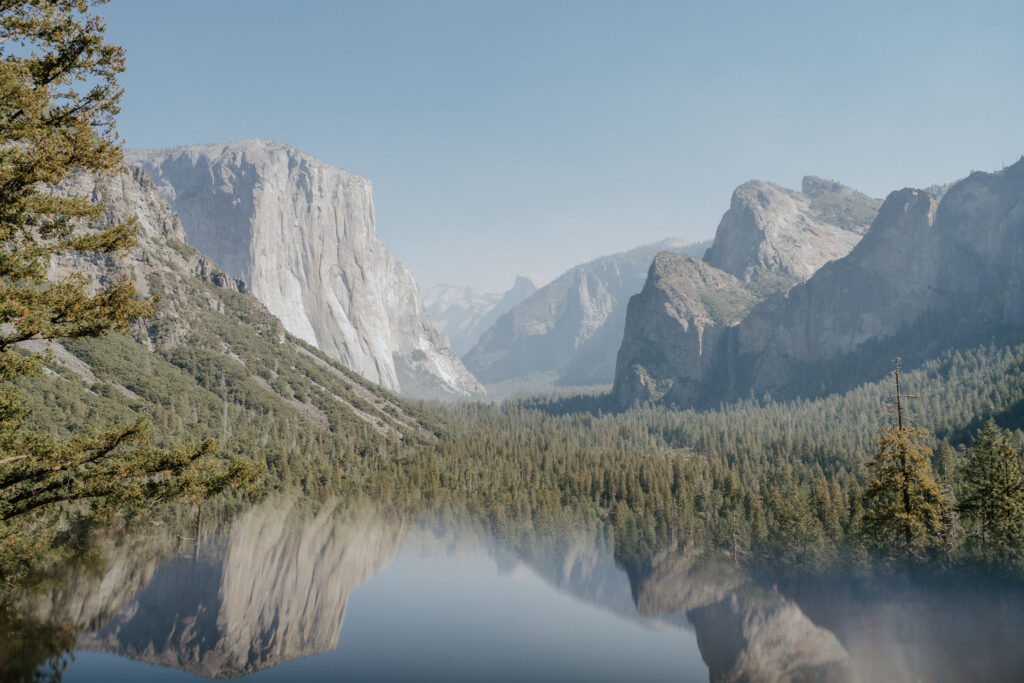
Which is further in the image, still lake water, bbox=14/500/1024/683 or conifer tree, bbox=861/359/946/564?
conifer tree, bbox=861/359/946/564

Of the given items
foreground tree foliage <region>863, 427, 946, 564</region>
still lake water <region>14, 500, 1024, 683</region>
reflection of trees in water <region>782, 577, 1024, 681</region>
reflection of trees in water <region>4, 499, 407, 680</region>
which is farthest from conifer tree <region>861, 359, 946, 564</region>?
reflection of trees in water <region>4, 499, 407, 680</region>

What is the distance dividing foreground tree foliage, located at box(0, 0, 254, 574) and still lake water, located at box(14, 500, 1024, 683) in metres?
14.6

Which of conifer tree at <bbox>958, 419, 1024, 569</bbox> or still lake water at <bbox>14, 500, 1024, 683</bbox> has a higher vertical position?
conifer tree at <bbox>958, 419, 1024, 569</bbox>

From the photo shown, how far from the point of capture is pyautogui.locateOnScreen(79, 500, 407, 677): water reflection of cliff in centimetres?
3331

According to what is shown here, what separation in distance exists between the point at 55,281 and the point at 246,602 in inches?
1450

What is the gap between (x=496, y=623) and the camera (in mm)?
44438

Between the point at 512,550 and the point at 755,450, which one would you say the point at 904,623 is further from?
the point at 755,450

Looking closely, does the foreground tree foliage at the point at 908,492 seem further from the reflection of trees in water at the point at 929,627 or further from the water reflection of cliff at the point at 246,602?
the water reflection of cliff at the point at 246,602

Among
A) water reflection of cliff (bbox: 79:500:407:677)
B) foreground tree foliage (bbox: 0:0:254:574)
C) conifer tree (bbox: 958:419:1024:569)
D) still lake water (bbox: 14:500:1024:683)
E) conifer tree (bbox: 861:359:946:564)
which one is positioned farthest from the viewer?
conifer tree (bbox: 958:419:1024:569)

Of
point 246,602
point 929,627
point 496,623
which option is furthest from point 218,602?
point 929,627

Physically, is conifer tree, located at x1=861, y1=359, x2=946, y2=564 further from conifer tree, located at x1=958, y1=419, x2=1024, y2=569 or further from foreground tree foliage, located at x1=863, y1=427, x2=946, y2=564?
conifer tree, located at x1=958, y1=419, x2=1024, y2=569

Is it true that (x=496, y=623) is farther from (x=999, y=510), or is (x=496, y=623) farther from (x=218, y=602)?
(x=999, y=510)

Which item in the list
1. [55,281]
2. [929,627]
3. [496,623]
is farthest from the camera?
[496,623]

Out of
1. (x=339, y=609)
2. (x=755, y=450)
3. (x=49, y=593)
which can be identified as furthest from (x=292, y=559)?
(x=755, y=450)
